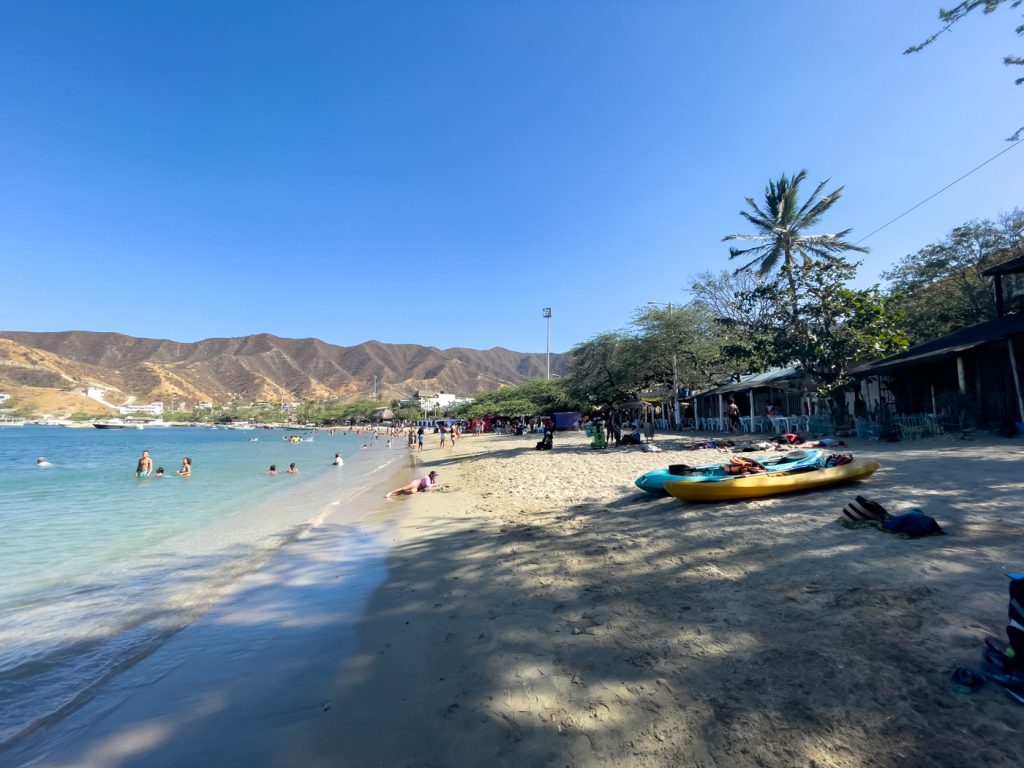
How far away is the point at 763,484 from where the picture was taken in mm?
6734

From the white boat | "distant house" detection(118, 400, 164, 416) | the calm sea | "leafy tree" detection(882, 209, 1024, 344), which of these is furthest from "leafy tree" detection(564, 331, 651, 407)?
"distant house" detection(118, 400, 164, 416)

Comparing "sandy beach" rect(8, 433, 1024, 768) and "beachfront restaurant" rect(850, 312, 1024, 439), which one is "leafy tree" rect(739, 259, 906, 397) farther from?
"sandy beach" rect(8, 433, 1024, 768)

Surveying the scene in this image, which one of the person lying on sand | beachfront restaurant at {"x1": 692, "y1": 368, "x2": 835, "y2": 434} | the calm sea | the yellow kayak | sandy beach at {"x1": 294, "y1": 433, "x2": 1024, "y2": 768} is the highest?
beachfront restaurant at {"x1": 692, "y1": 368, "x2": 835, "y2": 434}

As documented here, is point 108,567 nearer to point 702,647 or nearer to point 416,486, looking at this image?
point 416,486

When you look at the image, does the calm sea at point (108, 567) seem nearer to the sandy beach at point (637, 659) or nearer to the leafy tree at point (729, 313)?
the sandy beach at point (637, 659)

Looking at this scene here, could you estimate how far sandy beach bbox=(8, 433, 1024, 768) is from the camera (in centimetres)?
238

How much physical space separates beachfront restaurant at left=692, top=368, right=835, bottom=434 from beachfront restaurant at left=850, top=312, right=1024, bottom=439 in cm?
270

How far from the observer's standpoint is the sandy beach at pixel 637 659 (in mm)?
2383

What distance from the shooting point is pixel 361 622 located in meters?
4.49

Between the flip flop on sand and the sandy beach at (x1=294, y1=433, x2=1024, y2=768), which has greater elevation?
the flip flop on sand

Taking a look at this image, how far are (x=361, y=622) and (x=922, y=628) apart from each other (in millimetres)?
4326

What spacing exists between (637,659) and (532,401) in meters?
42.0

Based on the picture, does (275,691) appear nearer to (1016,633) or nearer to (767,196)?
(1016,633)

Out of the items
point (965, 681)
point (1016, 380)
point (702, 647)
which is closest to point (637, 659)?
point (702, 647)
